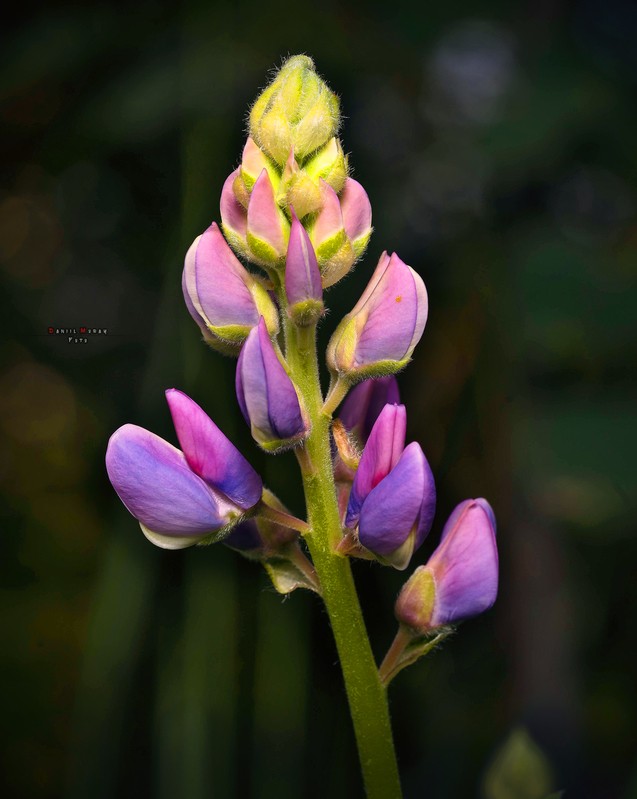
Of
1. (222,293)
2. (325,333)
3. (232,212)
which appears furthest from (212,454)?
(325,333)

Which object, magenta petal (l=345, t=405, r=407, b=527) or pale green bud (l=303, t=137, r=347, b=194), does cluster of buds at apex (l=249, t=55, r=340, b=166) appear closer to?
pale green bud (l=303, t=137, r=347, b=194)

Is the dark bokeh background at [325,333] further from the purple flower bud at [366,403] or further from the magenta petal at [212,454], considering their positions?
the magenta petal at [212,454]

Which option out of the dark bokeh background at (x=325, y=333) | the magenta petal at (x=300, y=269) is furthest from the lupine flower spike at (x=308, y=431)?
the dark bokeh background at (x=325, y=333)

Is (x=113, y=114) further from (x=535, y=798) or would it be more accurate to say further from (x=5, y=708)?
(x=535, y=798)

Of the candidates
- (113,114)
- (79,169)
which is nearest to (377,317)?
(113,114)

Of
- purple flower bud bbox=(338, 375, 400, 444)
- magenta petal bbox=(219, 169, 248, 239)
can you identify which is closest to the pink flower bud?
magenta petal bbox=(219, 169, 248, 239)

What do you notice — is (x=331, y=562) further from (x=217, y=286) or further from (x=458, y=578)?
(x=217, y=286)
